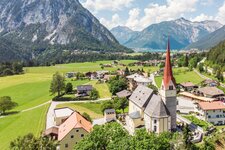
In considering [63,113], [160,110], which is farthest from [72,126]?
[160,110]

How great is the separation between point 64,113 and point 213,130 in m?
33.1

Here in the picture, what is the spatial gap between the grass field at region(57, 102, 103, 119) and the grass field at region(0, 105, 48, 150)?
887 centimetres

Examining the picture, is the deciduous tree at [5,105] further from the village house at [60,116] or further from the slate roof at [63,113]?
the village house at [60,116]

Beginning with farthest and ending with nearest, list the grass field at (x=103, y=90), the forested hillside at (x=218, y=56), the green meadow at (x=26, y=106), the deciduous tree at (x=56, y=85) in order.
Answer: the forested hillside at (x=218, y=56) → the deciduous tree at (x=56, y=85) → the grass field at (x=103, y=90) → the green meadow at (x=26, y=106)

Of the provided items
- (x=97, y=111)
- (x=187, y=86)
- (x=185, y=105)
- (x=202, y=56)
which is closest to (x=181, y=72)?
(x=187, y=86)

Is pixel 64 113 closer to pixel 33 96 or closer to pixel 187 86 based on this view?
pixel 33 96

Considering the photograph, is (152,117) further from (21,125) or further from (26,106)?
(26,106)

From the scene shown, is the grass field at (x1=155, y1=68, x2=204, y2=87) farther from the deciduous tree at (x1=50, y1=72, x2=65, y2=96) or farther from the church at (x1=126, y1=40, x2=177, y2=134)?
the church at (x1=126, y1=40, x2=177, y2=134)

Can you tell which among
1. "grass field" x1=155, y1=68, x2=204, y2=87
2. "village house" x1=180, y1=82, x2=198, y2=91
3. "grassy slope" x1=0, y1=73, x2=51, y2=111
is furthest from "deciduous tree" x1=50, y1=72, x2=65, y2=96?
"village house" x1=180, y1=82, x2=198, y2=91

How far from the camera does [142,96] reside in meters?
60.7

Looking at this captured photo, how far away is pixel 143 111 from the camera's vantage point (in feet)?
186

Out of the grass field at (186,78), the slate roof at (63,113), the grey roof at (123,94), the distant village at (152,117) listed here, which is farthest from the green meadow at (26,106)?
the grass field at (186,78)

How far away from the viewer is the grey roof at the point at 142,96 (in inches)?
2272

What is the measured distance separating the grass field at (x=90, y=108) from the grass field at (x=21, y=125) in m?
8.87
